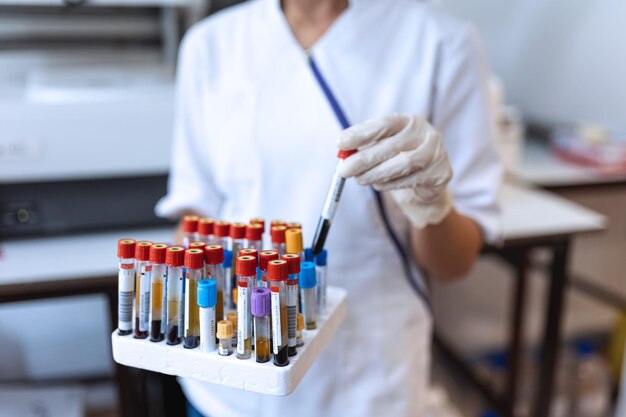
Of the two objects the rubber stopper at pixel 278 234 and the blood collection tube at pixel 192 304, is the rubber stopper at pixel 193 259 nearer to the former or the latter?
the blood collection tube at pixel 192 304

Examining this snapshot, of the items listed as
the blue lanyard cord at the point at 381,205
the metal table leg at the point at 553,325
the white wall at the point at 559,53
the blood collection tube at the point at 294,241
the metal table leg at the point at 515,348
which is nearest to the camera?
the blood collection tube at the point at 294,241

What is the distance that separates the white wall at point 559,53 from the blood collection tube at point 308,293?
1.69 m

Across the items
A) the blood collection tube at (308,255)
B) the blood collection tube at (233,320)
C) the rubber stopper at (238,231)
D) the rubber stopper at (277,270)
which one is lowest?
the blood collection tube at (233,320)

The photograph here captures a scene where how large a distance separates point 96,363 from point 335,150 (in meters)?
1.41

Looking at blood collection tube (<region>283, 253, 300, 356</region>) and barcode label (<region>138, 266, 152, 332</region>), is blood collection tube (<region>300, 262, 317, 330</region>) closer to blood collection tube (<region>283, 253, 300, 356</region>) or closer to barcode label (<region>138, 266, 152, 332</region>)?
blood collection tube (<region>283, 253, 300, 356</region>)

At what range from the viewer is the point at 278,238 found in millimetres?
706

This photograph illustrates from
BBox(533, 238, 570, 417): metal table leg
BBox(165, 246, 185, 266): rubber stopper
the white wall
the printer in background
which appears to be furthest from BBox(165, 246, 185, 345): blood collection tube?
the white wall

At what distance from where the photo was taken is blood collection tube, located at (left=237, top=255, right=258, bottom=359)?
0.58 metres

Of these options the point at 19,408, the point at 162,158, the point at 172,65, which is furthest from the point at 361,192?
the point at 19,408

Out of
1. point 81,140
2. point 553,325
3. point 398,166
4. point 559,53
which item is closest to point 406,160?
point 398,166

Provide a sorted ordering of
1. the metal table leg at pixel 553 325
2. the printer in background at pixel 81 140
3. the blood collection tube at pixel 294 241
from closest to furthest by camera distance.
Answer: the blood collection tube at pixel 294 241, the printer in background at pixel 81 140, the metal table leg at pixel 553 325

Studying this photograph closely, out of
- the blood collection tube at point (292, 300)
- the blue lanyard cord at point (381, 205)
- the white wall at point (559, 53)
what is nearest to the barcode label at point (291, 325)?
the blood collection tube at point (292, 300)

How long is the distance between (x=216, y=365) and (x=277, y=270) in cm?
11

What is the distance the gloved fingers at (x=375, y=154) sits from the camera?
2.25 ft
